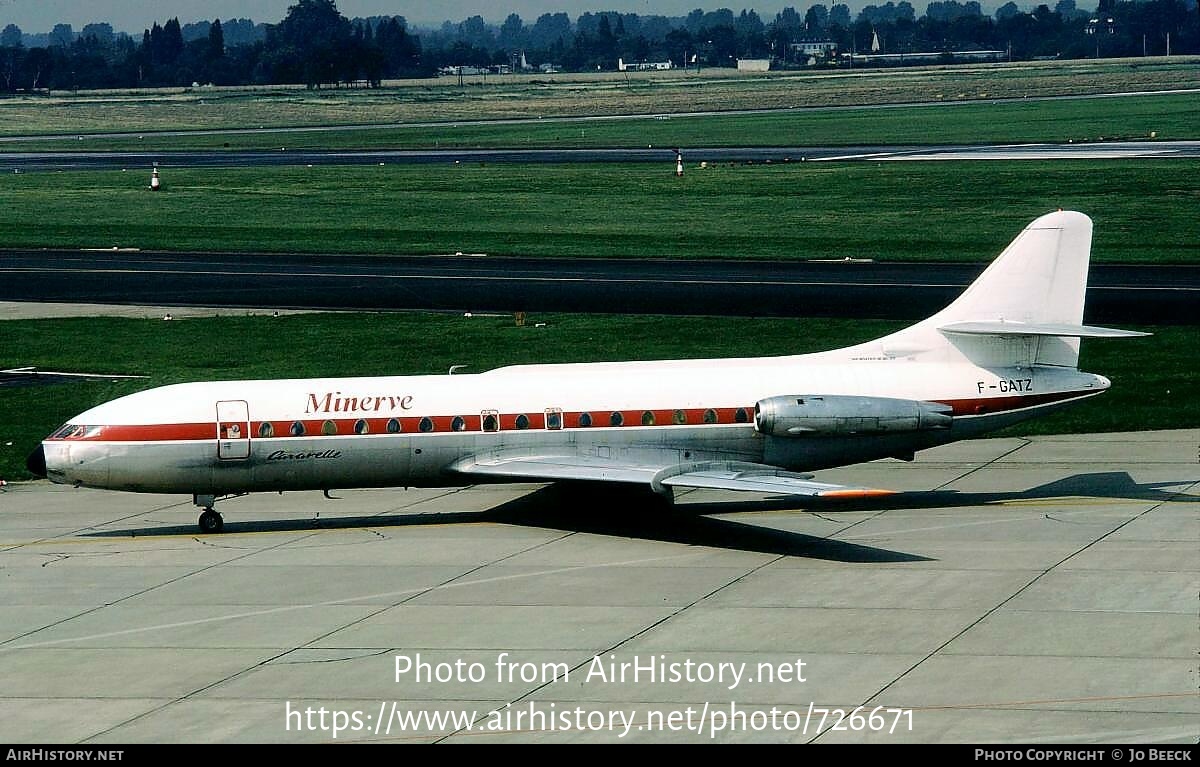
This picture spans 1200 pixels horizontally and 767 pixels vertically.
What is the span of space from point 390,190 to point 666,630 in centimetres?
7793

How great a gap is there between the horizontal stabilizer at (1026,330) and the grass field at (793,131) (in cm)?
9085

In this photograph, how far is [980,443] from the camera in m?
41.2

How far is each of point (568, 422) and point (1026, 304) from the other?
10.1 metres

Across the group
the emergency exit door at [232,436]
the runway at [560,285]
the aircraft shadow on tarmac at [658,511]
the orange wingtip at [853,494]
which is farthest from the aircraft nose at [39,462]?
the runway at [560,285]

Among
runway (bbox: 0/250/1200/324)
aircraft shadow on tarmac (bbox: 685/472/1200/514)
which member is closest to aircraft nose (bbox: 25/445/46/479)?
aircraft shadow on tarmac (bbox: 685/472/1200/514)

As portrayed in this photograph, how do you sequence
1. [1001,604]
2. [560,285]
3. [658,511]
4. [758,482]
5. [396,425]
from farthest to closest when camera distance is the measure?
[560,285] < [658,511] < [396,425] < [758,482] < [1001,604]

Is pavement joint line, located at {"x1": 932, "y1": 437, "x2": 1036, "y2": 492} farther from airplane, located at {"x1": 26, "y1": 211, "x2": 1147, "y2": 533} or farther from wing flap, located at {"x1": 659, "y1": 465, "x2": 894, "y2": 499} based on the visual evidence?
wing flap, located at {"x1": 659, "y1": 465, "x2": 894, "y2": 499}

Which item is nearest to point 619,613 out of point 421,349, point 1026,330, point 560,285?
point 1026,330

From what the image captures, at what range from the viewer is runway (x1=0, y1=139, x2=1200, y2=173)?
109m

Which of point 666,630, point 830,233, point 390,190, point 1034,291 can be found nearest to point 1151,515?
point 1034,291

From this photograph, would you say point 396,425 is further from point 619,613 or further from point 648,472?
point 619,613

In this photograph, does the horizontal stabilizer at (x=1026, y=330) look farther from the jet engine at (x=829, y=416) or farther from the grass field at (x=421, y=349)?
the grass field at (x=421, y=349)

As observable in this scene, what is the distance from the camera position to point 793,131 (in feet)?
468

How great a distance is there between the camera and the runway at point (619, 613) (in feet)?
70.8
